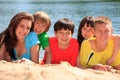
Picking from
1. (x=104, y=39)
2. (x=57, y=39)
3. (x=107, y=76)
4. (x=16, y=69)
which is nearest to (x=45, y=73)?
(x=16, y=69)

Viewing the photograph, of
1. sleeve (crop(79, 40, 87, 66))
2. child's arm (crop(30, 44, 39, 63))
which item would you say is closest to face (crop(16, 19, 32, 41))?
child's arm (crop(30, 44, 39, 63))

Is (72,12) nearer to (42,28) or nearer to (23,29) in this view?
(42,28)

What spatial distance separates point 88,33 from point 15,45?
116cm

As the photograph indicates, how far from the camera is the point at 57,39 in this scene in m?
5.62

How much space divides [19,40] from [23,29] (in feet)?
0.73

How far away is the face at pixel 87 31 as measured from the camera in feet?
18.6

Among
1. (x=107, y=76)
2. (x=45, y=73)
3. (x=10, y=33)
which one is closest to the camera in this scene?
(x=45, y=73)

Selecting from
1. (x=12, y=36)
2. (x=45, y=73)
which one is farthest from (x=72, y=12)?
(x=45, y=73)

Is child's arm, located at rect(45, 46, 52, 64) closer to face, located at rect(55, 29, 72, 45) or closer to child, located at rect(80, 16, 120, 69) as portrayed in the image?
face, located at rect(55, 29, 72, 45)

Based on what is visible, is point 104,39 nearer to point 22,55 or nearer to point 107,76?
point 107,76

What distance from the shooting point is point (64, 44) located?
18.3 feet

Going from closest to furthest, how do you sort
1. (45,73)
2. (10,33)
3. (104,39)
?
(45,73) → (104,39) → (10,33)

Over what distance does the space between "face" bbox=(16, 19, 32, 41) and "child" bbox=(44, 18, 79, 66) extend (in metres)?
0.45

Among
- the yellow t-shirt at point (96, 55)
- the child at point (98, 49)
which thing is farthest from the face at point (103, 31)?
the yellow t-shirt at point (96, 55)
